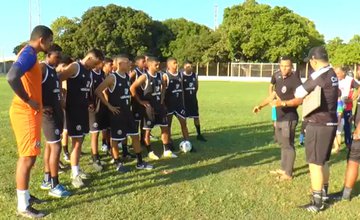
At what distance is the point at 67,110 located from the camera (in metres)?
6.84

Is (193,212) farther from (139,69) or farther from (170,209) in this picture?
(139,69)

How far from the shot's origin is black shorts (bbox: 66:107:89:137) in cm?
677

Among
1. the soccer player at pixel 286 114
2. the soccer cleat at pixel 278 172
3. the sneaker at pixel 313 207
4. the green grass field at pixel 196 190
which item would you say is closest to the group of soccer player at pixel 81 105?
the green grass field at pixel 196 190

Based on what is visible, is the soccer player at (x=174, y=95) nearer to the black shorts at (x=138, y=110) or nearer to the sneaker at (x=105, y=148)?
the black shorts at (x=138, y=110)

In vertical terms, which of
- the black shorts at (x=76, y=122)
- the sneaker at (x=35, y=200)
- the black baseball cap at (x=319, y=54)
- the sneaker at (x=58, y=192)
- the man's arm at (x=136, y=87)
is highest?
the black baseball cap at (x=319, y=54)

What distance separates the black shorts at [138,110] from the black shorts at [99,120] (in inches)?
33.3

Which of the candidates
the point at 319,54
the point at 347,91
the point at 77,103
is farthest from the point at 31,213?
the point at 347,91

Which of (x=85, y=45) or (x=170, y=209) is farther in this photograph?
(x=85, y=45)

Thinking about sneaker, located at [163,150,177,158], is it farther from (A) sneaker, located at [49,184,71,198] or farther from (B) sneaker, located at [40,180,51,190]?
(A) sneaker, located at [49,184,71,198]

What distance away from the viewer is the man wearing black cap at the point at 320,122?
222 inches

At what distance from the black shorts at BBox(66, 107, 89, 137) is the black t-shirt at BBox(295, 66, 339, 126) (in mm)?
3386

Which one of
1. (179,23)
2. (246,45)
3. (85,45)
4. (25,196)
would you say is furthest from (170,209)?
(179,23)

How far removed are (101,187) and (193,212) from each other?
172 cm

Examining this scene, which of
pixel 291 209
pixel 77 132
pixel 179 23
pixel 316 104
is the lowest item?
pixel 291 209
